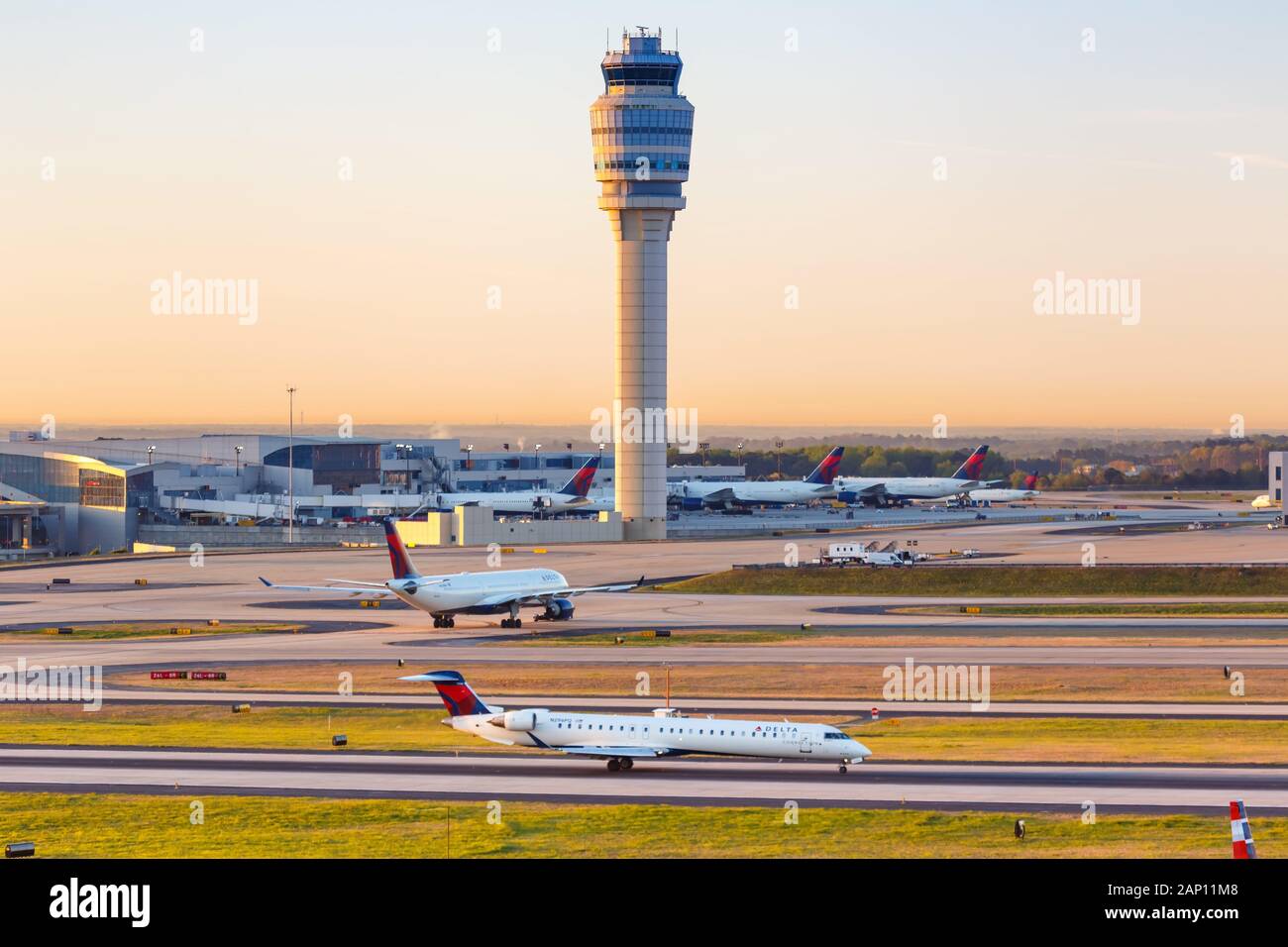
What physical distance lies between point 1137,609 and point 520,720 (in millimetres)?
69733

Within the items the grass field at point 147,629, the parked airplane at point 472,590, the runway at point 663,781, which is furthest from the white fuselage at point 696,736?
the grass field at point 147,629

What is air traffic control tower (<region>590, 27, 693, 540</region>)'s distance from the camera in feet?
632

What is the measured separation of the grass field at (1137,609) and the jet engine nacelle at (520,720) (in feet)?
205

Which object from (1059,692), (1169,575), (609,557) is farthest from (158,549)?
(1059,692)

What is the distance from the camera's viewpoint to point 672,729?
5266 centimetres

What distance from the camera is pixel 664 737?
52625 mm

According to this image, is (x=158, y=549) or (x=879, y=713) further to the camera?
(x=158, y=549)

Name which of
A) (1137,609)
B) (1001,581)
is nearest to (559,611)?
(1001,581)

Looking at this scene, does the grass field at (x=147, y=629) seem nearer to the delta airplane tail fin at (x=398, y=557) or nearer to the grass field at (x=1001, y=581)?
the delta airplane tail fin at (x=398, y=557)

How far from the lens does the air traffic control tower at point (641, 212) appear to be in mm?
192500

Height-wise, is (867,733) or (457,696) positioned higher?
(457,696)

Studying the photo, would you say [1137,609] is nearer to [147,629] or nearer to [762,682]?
[762,682]
